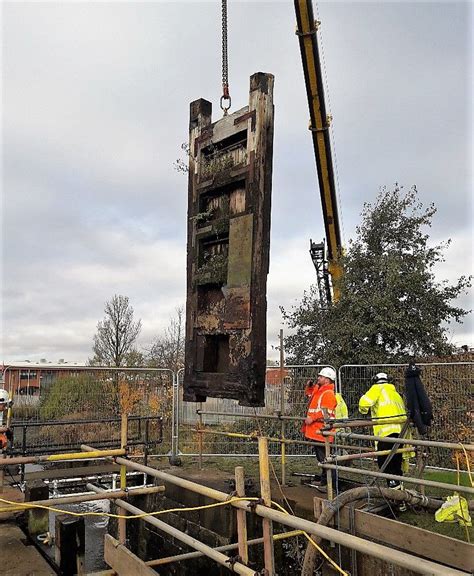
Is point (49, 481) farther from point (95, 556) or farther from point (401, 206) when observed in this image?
point (401, 206)

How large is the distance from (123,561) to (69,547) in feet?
5.48

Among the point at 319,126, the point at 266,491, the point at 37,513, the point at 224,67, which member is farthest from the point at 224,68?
the point at 319,126

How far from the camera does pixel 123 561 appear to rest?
14.2 ft

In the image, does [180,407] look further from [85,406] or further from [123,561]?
[123,561]

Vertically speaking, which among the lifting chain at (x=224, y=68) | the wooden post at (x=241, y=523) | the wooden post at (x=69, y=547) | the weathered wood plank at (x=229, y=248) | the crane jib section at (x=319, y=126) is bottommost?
the wooden post at (x=69, y=547)

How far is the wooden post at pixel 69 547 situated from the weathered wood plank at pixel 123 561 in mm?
1255

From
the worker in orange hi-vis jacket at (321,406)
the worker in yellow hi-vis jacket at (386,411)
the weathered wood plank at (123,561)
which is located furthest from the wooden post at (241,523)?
the worker in orange hi-vis jacket at (321,406)

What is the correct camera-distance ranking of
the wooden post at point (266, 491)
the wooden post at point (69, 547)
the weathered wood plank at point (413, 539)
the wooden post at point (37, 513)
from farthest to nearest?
the wooden post at point (37, 513) → the wooden post at point (69, 547) → the weathered wood plank at point (413, 539) → the wooden post at point (266, 491)

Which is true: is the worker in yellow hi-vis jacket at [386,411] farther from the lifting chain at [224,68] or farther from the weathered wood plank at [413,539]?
the lifting chain at [224,68]

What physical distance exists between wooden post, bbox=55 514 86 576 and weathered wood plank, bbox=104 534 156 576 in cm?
125

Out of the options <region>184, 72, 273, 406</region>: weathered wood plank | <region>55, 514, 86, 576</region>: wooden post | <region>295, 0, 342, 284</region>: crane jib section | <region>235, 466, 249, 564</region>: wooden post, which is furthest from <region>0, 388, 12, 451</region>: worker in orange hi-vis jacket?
<region>295, 0, 342, 284</region>: crane jib section

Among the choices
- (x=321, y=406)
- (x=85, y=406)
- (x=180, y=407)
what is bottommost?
(x=180, y=407)

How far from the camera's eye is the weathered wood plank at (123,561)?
4027 millimetres

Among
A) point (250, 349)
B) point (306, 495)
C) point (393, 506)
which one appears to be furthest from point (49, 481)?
point (250, 349)
